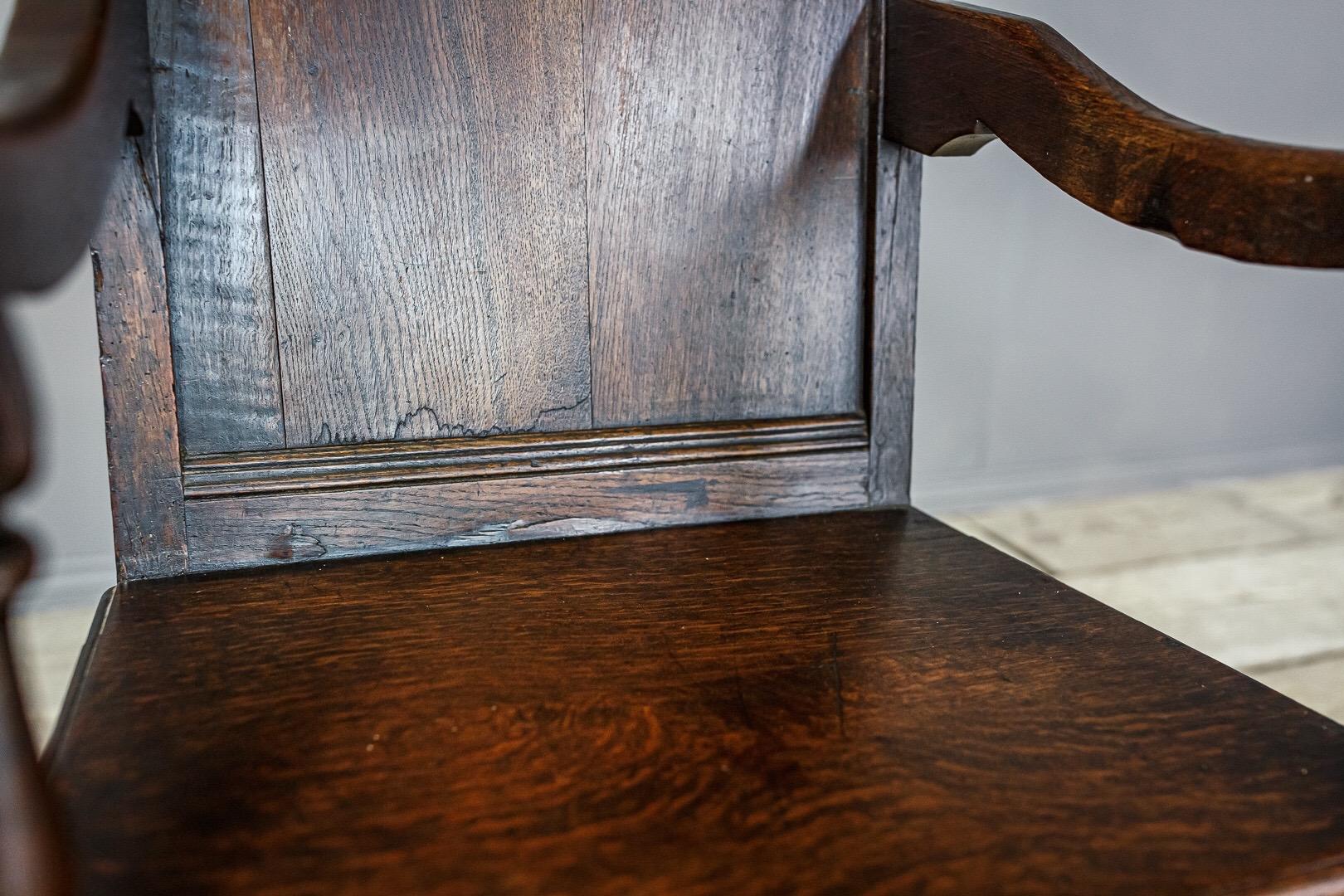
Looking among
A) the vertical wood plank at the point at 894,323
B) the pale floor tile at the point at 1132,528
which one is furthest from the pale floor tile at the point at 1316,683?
the vertical wood plank at the point at 894,323

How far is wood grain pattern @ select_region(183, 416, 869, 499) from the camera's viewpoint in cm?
62

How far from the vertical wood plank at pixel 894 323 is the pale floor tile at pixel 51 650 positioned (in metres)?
1.04

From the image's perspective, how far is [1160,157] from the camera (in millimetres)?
500

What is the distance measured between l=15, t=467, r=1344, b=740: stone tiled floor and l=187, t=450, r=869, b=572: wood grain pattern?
0.86 m

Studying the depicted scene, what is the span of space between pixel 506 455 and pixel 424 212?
147 millimetres

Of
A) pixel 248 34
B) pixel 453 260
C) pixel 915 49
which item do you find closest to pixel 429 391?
pixel 453 260

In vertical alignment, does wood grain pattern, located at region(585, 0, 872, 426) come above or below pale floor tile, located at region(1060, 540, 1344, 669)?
above

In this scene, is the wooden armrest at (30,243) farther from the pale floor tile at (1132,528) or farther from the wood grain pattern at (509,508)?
the pale floor tile at (1132,528)

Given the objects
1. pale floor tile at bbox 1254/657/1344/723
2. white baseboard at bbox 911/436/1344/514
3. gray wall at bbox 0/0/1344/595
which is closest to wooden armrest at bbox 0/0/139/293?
pale floor tile at bbox 1254/657/1344/723

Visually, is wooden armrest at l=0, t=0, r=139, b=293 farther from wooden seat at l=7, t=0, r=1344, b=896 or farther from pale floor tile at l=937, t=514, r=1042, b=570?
pale floor tile at l=937, t=514, r=1042, b=570

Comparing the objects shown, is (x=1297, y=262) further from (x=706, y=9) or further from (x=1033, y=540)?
(x=1033, y=540)

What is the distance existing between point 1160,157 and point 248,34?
18.0 inches

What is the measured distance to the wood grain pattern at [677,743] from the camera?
0.36 metres

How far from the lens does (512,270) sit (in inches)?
25.8
